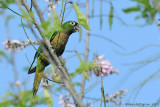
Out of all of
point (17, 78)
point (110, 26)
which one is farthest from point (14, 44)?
point (17, 78)

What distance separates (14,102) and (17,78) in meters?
1.28

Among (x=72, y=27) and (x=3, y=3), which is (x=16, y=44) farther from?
(x=3, y=3)

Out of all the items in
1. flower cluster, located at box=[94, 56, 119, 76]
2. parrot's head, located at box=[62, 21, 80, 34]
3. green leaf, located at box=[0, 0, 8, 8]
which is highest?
parrot's head, located at box=[62, 21, 80, 34]

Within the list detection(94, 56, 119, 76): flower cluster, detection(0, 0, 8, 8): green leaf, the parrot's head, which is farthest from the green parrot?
detection(0, 0, 8, 8): green leaf

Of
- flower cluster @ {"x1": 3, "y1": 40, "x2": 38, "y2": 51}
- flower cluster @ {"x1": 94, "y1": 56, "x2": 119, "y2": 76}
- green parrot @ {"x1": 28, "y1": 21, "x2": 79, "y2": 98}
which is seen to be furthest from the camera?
Result: flower cluster @ {"x1": 94, "y1": 56, "x2": 119, "y2": 76}

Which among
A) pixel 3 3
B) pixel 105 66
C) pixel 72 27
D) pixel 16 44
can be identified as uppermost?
pixel 72 27

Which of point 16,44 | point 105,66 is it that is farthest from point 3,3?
point 105,66

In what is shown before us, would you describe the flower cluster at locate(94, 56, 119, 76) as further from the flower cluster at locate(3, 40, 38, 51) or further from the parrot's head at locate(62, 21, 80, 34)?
the flower cluster at locate(3, 40, 38, 51)

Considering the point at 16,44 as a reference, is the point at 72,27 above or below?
above

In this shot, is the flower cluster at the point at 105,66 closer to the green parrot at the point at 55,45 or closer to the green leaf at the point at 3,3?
the green parrot at the point at 55,45

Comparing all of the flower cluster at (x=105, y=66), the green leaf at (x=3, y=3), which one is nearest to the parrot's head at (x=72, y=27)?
the flower cluster at (x=105, y=66)

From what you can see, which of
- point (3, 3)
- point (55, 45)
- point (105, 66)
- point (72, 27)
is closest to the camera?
point (3, 3)

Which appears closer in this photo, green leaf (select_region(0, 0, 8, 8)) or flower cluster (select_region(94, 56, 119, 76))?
green leaf (select_region(0, 0, 8, 8))

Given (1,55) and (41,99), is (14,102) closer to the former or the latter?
(41,99)
